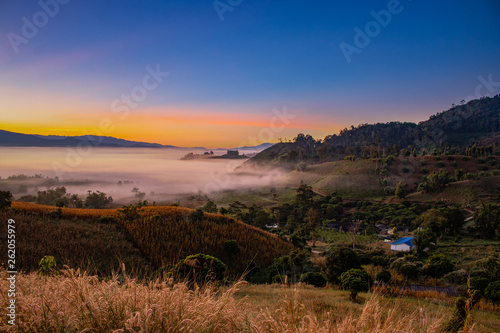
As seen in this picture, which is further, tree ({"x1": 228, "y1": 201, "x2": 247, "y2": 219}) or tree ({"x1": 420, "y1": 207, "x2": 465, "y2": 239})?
tree ({"x1": 228, "y1": 201, "x2": 247, "y2": 219})

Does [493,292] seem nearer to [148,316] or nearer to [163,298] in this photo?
[163,298]

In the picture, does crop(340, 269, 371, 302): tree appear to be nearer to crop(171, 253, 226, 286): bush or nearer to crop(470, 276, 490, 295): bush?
crop(171, 253, 226, 286): bush

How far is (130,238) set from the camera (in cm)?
1862

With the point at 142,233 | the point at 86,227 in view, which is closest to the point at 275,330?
the point at 142,233

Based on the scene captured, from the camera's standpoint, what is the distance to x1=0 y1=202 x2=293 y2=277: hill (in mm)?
14039

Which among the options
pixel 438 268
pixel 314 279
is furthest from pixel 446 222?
pixel 314 279

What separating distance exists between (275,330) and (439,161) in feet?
401

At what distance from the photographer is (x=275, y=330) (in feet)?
11.1

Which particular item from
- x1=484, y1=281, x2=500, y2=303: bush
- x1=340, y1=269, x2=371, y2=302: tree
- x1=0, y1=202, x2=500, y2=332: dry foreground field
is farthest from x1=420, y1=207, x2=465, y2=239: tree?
x1=340, y1=269, x2=371, y2=302: tree

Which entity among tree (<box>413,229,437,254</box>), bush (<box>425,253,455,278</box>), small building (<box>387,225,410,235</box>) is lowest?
small building (<box>387,225,410,235</box>)

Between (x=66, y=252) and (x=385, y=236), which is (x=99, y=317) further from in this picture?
(x=385, y=236)

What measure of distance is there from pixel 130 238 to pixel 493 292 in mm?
19710

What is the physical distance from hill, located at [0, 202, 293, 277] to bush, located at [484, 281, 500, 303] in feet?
35.6

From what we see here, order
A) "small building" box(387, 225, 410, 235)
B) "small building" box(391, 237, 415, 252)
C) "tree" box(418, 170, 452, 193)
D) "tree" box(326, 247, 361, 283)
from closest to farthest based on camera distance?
"tree" box(326, 247, 361, 283) < "small building" box(391, 237, 415, 252) < "small building" box(387, 225, 410, 235) < "tree" box(418, 170, 452, 193)
